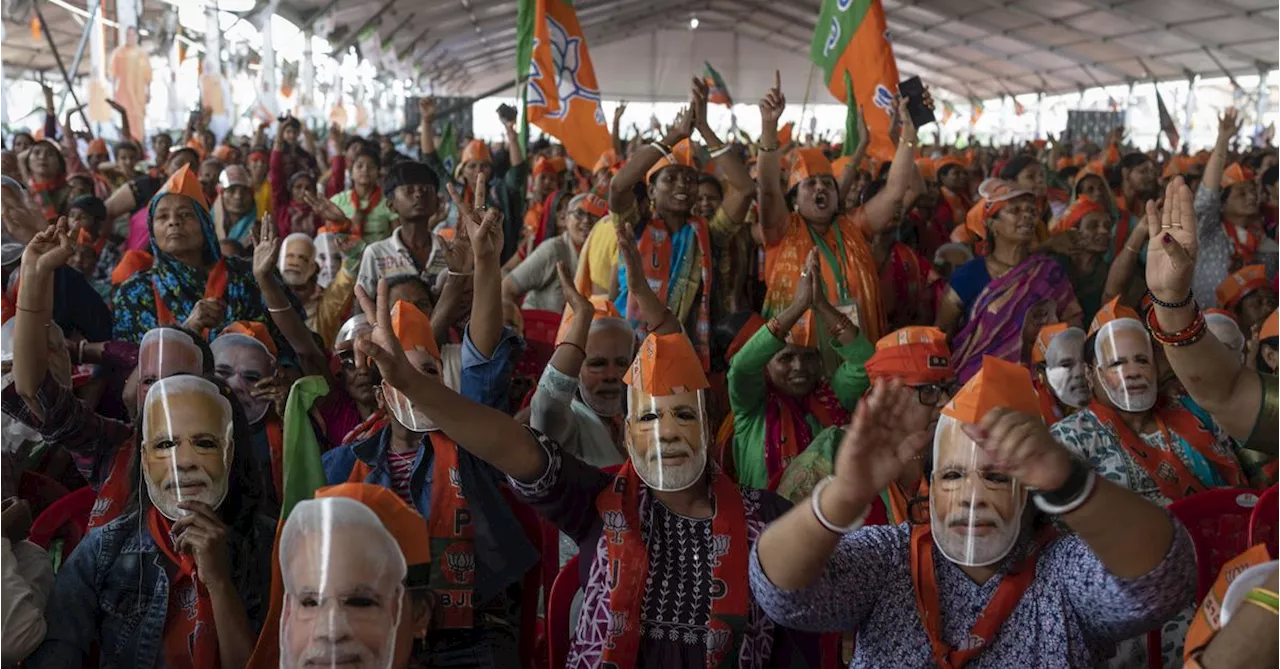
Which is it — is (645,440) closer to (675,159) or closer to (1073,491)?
(1073,491)

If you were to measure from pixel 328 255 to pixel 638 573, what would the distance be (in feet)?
11.7

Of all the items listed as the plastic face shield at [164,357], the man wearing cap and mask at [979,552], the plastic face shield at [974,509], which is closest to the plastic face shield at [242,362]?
the plastic face shield at [164,357]

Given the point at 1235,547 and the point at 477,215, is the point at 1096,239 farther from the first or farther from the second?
the point at 477,215

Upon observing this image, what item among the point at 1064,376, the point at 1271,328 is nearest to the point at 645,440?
the point at 1064,376

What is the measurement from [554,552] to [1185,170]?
7.36 meters

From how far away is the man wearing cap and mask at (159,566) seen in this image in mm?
2365

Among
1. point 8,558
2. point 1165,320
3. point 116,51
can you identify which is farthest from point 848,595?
point 116,51

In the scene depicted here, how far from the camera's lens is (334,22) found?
2116 centimetres

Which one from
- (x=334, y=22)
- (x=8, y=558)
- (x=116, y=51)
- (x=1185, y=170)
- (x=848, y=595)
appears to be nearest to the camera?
(x=848, y=595)

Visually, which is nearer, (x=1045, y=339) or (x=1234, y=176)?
(x=1045, y=339)

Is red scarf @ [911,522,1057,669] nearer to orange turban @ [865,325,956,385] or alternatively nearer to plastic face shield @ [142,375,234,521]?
orange turban @ [865,325,956,385]

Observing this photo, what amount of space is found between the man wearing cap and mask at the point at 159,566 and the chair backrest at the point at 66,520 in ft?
1.36

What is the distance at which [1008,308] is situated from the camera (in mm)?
4430

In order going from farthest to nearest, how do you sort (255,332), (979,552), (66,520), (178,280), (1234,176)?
(1234,176) → (178,280) → (255,332) → (66,520) → (979,552)
